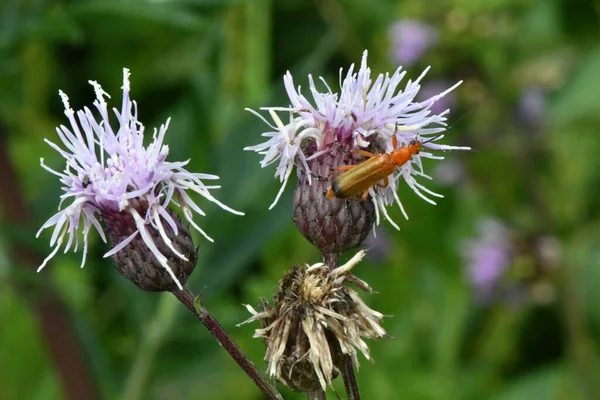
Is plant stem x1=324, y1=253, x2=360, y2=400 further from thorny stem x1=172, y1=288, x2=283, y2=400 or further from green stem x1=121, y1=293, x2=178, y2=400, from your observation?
green stem x1=121, y1=293, x2=178, y2=400

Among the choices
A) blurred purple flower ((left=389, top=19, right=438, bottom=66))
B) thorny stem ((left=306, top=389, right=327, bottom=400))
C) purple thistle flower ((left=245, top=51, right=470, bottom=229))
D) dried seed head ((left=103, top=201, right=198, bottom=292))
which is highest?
blurred purple flower ((left=389, top=19, right=438, bottom=66))

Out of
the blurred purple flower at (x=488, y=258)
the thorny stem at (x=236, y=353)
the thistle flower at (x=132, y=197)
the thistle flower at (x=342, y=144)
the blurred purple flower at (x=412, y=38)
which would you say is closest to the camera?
the thorny stem at (x=236, y=353)

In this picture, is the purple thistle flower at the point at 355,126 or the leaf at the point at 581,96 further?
the leaf at the point at 581,96

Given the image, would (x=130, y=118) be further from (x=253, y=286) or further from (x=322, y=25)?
(x=322, y=25)

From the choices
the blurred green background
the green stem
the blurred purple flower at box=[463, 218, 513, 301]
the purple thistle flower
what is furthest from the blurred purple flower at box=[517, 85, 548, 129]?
the purple thistle flower

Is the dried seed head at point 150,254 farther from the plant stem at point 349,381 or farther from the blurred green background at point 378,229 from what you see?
the blurred green background at point 378,229

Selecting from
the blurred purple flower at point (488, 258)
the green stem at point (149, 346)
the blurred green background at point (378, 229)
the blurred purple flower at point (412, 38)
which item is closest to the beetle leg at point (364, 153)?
the blurred green background at point (378, 229)
